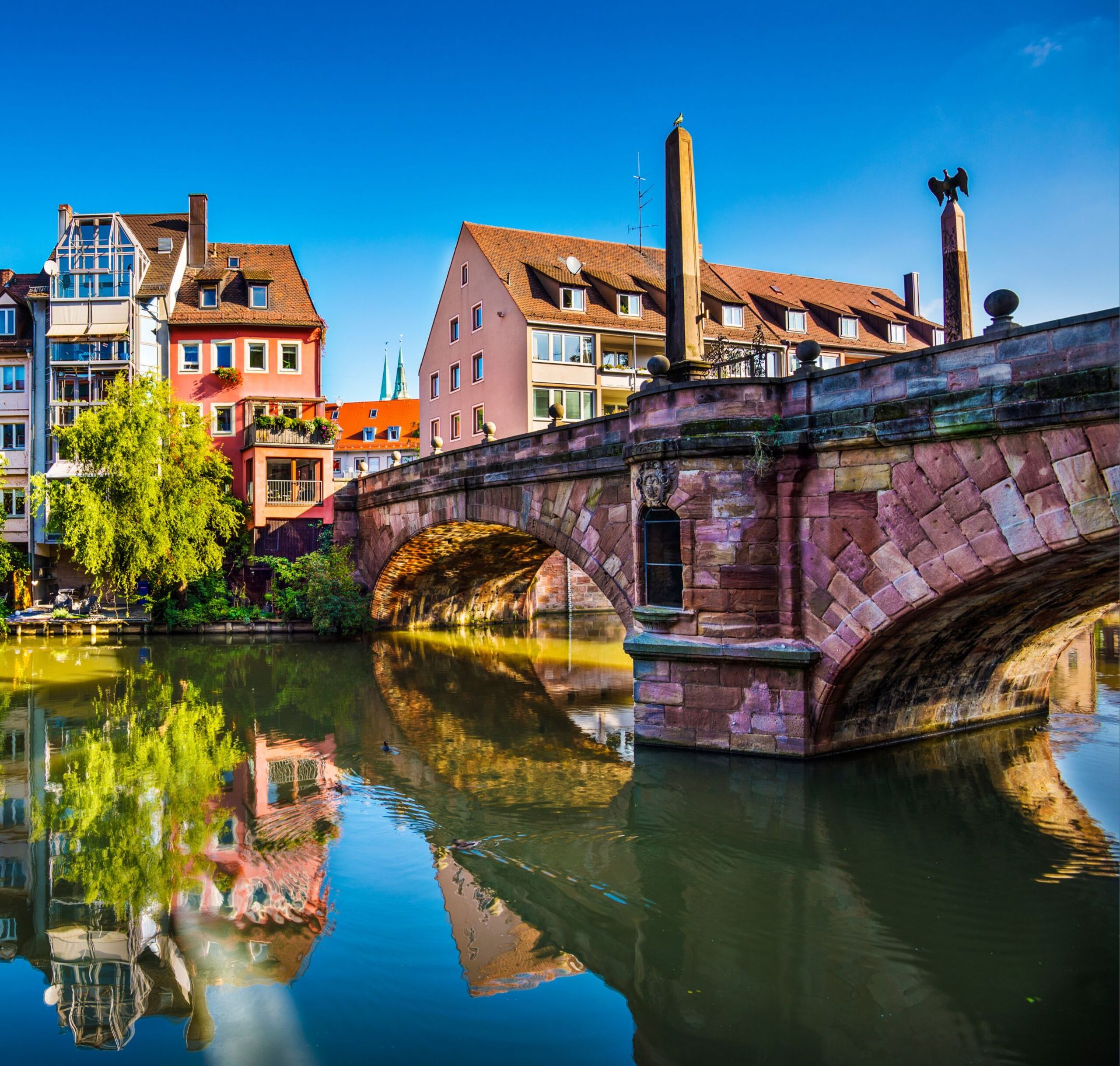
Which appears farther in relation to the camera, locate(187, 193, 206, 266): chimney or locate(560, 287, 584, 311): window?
locate(187, 193, 206, 266): chimney

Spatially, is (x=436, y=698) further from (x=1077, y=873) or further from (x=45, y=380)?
(x=45, y=380)

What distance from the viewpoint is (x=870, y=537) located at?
417 inches

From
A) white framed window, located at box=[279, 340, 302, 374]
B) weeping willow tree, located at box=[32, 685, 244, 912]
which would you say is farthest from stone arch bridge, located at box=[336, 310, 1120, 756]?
white framed window, located at box=[279, 340, 302, 374]

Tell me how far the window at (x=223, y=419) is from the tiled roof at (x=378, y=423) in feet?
88.4

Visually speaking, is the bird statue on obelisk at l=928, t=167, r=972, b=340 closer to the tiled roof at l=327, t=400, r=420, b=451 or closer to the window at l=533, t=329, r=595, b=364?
the window at l=533, t=329, r=595, b=364

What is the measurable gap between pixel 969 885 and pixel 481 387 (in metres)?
29.2

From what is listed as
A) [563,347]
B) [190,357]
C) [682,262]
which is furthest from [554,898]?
[190,357]

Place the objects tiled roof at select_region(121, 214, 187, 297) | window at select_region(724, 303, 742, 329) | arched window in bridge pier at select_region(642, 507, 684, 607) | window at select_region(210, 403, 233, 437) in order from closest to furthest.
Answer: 1. arched window in bridge pier at select_region(642, 507, 684, 607)
2. window at select_region(210, 403, 233, 437)
3. tiled roof at select_region(121, 214, 187, 297)
4. window at select_region(724, 303, 742, 329)

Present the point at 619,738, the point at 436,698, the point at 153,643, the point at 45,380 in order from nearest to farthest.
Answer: the point at 619,738 → the point at 436,698 → the point at 153,643 → the point at 45,380

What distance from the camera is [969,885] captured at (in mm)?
8352

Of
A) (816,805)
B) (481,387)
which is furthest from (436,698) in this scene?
(481,387)

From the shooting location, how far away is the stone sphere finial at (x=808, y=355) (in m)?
11.1

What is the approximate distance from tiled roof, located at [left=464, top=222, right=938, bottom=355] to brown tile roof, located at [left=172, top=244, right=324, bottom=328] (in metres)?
7.17

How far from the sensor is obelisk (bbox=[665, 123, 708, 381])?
12.7 metres
